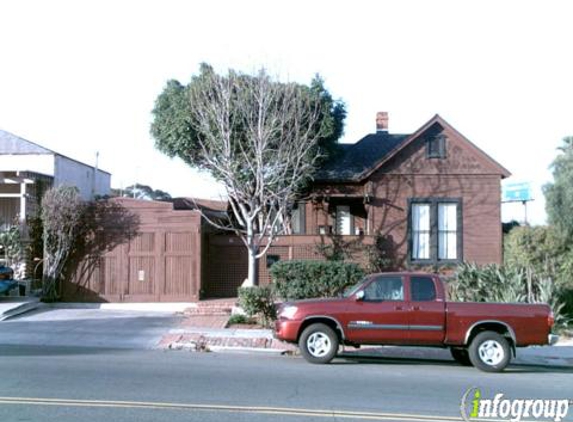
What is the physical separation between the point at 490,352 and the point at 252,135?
10.0 metres

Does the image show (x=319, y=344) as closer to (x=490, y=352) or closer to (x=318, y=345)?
(x=318, y=345)

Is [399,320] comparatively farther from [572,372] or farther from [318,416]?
[318,416]

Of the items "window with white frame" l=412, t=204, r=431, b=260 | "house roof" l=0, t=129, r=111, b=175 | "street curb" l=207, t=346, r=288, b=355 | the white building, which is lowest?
"street curb" l=207, t=346, r=288, b=355

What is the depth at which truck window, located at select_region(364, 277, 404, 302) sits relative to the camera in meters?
12.3

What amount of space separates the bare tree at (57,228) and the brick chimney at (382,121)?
13051mm

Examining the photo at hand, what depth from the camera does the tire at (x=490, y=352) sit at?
11906mm

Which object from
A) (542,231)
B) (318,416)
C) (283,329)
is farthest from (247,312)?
(542,231)

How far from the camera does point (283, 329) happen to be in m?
12.3

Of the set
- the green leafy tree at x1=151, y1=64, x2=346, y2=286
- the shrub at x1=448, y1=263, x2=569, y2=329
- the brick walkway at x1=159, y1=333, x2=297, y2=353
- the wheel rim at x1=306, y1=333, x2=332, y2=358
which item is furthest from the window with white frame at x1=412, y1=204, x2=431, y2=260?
the wheel rim at x1=306, y1=333, x2=332, y2=358

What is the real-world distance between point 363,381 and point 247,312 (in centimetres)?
719

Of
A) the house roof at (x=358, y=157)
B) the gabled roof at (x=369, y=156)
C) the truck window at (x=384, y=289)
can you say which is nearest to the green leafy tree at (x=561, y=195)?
the gabled roof at (x=369, y=156)

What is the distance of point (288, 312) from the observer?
1235 centimetres

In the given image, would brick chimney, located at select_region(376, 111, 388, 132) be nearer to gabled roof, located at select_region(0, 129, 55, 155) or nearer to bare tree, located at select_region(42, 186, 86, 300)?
bare tree, located at select_region(42, 186, 86, 300)

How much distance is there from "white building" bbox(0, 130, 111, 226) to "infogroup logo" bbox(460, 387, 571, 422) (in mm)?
16048
